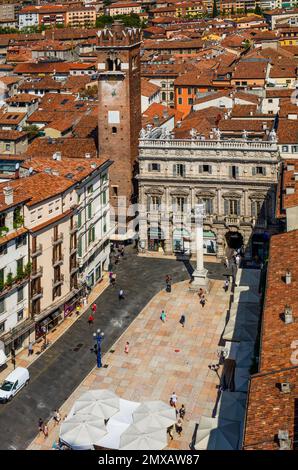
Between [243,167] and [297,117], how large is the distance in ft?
47.2

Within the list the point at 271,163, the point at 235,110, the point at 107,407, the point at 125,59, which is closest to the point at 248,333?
the point at 107,407

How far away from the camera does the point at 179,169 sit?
7781 centimetres

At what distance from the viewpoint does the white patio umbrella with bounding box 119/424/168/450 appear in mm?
41906

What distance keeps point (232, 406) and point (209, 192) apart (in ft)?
120

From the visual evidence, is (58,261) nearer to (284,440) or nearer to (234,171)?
(234,171)

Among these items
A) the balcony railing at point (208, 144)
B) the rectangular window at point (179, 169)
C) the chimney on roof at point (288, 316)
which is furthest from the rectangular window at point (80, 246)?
the chimney on roof at point (288, 316)

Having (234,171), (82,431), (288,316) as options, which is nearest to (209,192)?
(234,171)

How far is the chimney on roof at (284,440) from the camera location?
88.5 ft

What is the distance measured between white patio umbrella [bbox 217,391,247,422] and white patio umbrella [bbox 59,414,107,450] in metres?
7.39

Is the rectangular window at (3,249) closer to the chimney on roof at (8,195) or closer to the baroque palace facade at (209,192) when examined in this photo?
the chimney on roof at (8,195)

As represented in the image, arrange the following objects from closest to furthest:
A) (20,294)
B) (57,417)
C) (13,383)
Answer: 1. (57,417)
2. (13,383)
3. (20,294)

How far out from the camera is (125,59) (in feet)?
261

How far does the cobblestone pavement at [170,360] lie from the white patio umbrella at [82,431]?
2251 millimetres

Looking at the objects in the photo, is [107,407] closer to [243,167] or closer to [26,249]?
[26,249]
